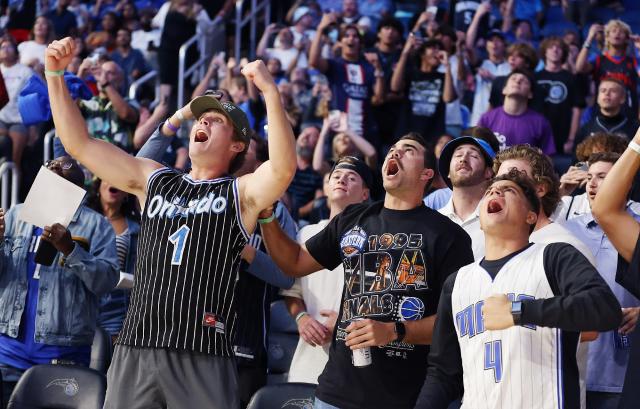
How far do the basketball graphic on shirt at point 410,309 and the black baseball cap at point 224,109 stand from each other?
102cm

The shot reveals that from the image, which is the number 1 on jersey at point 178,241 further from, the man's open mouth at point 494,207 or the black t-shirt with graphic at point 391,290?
the man's open mouth at point 494,207

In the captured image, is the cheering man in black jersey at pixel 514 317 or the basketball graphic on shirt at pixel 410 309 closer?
the cheering man in black jersey at pixel 514 317

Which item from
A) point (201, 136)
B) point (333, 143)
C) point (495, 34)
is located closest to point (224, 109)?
point (201, 136)

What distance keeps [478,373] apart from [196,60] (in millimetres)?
10490

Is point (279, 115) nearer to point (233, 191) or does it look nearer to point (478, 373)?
Answer: point (233, 191)

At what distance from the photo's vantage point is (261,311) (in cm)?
633

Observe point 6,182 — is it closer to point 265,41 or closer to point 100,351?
point 100,351

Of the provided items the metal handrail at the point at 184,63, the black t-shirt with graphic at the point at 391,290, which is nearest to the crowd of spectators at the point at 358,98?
the metal handrail at the point at 184,63

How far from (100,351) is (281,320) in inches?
45.5

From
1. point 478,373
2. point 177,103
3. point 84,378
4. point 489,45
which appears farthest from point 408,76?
point 478,373

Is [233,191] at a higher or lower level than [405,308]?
higher

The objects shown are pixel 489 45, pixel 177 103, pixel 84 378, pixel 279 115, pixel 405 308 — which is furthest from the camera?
pixel 177 103

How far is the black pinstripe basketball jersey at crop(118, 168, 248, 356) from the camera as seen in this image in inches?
180

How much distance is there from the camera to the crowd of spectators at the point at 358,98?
19.9 ft
